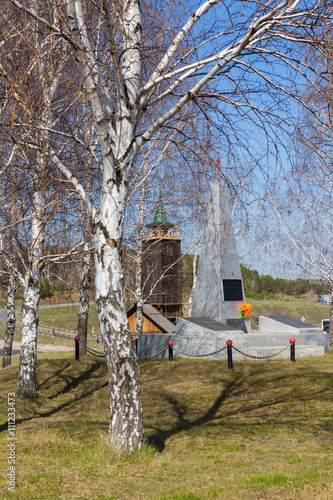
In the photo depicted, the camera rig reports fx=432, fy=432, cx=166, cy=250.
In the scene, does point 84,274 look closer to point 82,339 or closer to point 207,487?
point 82,339

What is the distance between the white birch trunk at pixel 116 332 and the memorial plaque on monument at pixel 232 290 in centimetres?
1046

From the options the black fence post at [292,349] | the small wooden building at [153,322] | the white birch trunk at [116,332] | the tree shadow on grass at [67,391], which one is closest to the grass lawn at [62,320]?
the small wooden building at [153,322]

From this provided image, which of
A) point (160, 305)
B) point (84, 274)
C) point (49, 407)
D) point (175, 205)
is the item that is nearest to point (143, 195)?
point (175, 205)


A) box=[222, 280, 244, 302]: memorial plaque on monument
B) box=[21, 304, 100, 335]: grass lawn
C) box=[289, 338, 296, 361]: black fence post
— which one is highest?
box=[222, 280, 244, 302]: memorial plaque on monument

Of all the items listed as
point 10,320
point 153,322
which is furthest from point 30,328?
point 153,322

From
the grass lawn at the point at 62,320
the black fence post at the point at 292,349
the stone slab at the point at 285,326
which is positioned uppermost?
the stone slab at the point at 285,326

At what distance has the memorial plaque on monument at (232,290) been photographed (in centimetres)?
1546

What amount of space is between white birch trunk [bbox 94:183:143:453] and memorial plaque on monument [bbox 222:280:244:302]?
10.5m

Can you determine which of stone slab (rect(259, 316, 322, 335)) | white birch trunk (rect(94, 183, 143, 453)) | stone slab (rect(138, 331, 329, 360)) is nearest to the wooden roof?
stone slab (rect(259, 316, 322, 335))

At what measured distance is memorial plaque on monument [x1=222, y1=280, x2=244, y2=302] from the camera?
50.7 ft

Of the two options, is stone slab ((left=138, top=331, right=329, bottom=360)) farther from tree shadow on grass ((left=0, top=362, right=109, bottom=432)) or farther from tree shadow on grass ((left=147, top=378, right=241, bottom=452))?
tree shadow on grass ((left=147, top=378, right=241, bottom=452))

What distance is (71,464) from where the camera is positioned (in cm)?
480

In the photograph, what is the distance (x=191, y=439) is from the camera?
602 cm

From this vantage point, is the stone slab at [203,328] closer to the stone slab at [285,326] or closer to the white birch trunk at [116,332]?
the stone slab at [285,326]
